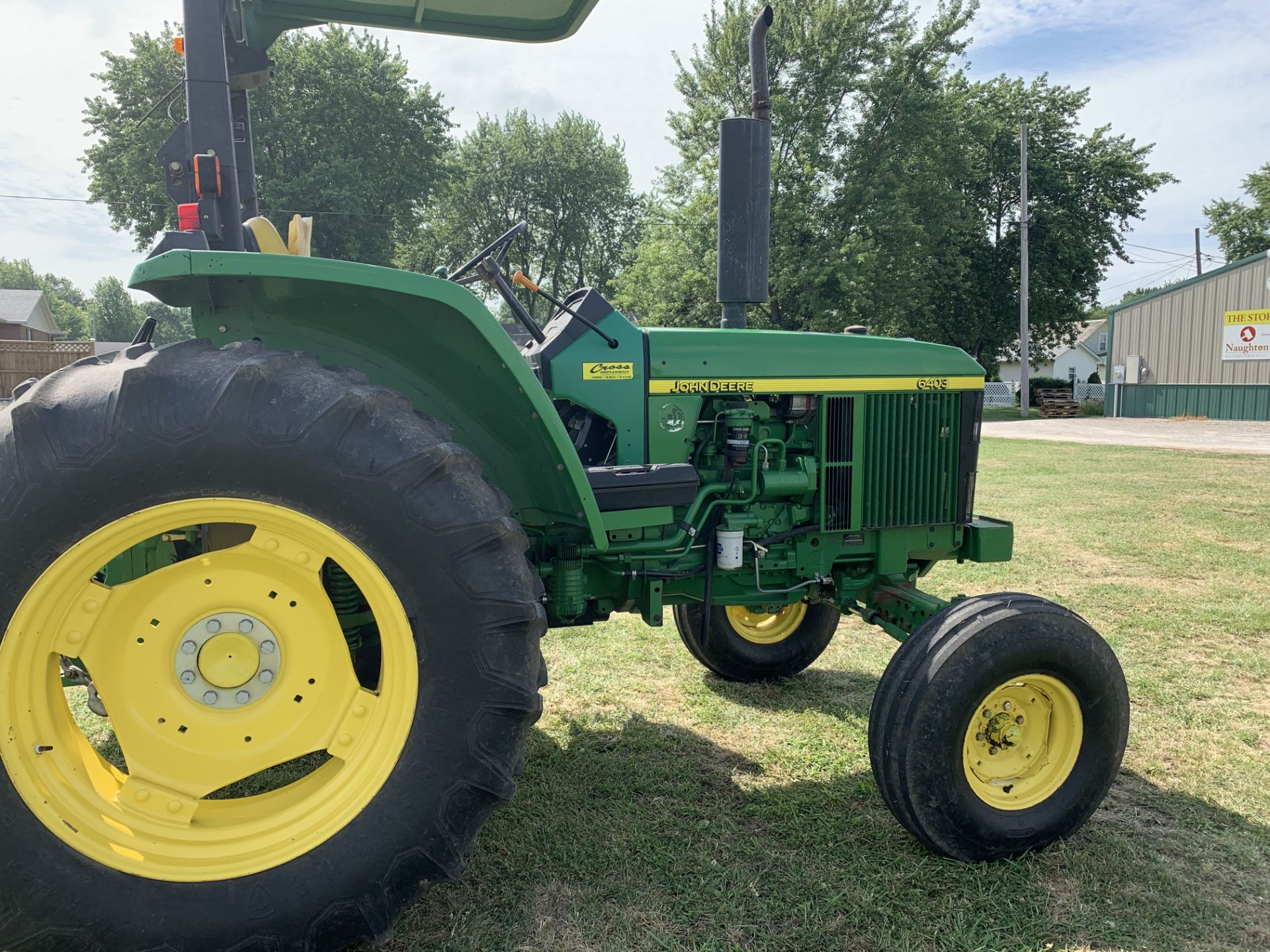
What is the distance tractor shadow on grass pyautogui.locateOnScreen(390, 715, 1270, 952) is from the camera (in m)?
2.09

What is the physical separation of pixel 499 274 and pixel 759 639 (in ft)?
6.98

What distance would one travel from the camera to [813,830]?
2.58 m

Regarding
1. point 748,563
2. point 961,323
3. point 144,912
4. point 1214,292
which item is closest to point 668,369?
point 748,563

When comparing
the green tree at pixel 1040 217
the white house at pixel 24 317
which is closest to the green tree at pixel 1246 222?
the green tree at pixel 1040 217

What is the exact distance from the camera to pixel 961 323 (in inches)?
1208

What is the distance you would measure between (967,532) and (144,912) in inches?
111

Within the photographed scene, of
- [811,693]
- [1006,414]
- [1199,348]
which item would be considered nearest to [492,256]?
[811,693]

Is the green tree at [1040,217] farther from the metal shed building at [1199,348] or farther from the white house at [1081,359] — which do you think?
the white house at [1081,359]

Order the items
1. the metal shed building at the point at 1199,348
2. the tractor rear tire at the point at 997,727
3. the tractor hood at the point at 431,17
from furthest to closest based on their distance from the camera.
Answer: the metal shed building at the point at 1199,348
the tractor hood at the point at 431,17
the tractor rear tire at the point at 997,727

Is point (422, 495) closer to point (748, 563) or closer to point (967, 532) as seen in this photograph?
point (748, 563)

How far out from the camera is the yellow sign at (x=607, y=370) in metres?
2.75

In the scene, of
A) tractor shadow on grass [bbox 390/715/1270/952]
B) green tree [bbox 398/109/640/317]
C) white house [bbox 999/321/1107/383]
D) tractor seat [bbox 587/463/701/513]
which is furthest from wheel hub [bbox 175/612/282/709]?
white house [bbox 999/321/1107/383]

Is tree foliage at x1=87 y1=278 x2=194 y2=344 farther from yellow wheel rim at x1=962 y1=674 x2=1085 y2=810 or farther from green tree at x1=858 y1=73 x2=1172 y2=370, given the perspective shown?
yellow wheel rim at x1=962 y1=674 x2=1085 y2=810

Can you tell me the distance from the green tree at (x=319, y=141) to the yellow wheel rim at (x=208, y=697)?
79.0 feet
